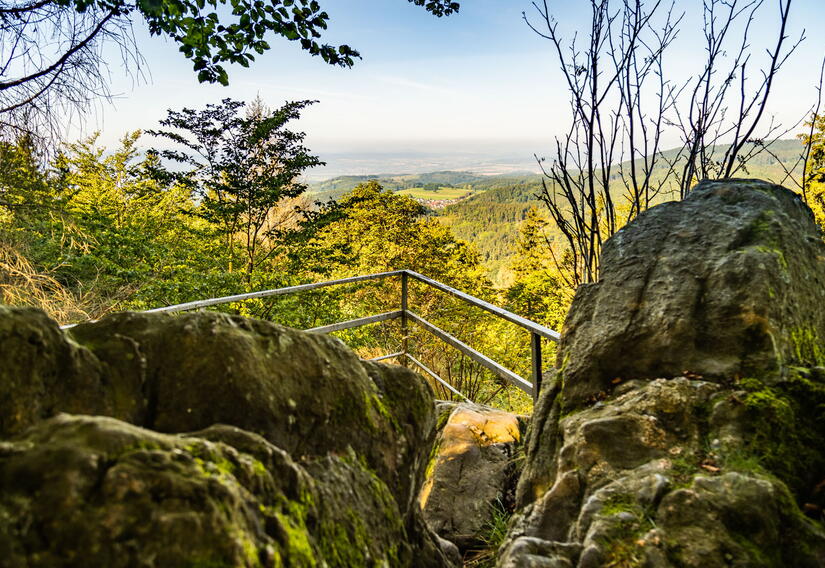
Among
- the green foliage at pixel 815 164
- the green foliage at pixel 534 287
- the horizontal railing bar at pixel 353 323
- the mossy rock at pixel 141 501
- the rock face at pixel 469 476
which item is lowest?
the green foliage at pixel 534 287

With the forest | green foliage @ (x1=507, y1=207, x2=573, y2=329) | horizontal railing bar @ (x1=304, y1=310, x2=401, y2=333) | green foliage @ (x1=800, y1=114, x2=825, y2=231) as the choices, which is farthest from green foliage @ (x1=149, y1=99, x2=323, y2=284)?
green foliage @ (x1=507, y1=207, x2=573, y2=329)

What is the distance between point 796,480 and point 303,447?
133cm

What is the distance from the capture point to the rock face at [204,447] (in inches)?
28.2

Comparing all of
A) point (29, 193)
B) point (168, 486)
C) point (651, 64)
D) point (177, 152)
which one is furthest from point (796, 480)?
point (177, 152)

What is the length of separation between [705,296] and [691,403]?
462mm

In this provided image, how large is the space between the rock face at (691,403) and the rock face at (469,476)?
29.7 inches

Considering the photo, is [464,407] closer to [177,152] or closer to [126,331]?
[126,331]

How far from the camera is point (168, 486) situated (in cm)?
78

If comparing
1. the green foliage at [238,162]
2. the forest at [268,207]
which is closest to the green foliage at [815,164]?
the forest at [268,207]

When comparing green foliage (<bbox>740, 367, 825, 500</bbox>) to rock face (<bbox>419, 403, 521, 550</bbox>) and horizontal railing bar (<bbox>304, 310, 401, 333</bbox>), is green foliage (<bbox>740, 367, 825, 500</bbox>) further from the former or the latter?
horizontal railing bar (<bbox>304, 310, 401, 333</bbox>)

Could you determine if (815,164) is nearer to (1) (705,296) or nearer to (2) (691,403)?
(1) (705,296)

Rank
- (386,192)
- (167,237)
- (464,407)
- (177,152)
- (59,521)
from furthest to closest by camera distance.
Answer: (386,192) → (167,237) → (177,152) → (464,407) → (59,521)

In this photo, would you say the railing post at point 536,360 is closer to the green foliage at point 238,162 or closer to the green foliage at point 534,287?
the green foliage at point 238,162

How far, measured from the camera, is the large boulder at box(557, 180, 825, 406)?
62.5 inches
